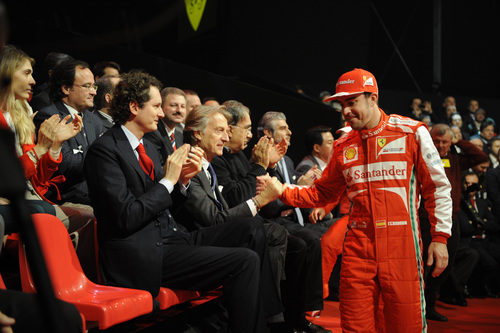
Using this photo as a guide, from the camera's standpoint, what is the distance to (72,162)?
3109 mm

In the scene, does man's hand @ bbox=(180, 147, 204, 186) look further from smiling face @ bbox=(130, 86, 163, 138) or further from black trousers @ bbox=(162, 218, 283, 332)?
black trousers @ bbox=(162, 218, 283, 332)

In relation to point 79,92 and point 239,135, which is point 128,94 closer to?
point 79,92

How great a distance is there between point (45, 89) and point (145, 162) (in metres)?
1.82

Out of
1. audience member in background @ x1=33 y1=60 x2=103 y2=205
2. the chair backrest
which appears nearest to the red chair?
the chair backrest

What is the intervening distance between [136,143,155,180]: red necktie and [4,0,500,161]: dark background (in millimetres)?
2331

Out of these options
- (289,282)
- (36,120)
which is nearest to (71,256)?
(36,120)

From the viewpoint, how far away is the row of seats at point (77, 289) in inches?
82.3

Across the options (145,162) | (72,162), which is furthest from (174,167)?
(72,162)

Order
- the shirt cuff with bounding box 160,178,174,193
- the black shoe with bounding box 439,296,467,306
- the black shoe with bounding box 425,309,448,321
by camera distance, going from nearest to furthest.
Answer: the shirt cuff with bounding box 160,178,174,193, the black shoe with bounding box 425,309,448,321, the black shoe with bounding box 439,296,467,306

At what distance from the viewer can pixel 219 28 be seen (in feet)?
30.6

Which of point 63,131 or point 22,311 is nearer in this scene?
point 22,311

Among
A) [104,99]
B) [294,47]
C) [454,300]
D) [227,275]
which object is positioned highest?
[294,47]

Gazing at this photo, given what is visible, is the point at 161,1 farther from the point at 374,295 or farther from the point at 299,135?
the point at 374,295

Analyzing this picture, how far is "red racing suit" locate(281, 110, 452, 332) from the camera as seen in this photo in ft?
8.00
